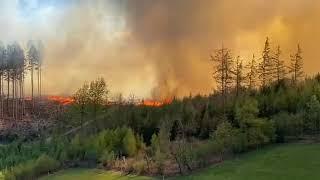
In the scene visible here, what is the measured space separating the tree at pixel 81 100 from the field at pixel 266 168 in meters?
63.1

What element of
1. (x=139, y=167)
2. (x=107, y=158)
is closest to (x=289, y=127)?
(x=139, y=167)

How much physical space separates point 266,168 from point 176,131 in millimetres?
61842

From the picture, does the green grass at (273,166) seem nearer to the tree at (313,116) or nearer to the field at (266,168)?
the field at (266,168)

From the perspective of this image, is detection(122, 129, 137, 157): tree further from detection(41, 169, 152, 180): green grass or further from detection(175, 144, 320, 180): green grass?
detection(175, 144, 320, 180): green grass

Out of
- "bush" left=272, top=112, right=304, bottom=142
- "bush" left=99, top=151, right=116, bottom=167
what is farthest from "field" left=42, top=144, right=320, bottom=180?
"bush" left=272, top=112, right=304, bottom=142

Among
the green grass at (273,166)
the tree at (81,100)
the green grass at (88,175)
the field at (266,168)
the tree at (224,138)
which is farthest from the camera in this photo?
the tree at (81,100)

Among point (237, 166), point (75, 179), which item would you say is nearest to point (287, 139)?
point (237, 166)

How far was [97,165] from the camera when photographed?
132625 mm

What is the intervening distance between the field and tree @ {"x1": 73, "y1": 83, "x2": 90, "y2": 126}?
6310cm

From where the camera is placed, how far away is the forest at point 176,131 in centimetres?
12350

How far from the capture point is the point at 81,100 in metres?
187

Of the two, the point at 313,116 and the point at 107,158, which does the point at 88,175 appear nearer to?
the point at 107,158

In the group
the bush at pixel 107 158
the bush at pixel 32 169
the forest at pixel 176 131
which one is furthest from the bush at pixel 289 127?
the bush at pixel 32 169

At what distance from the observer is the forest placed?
124 m
